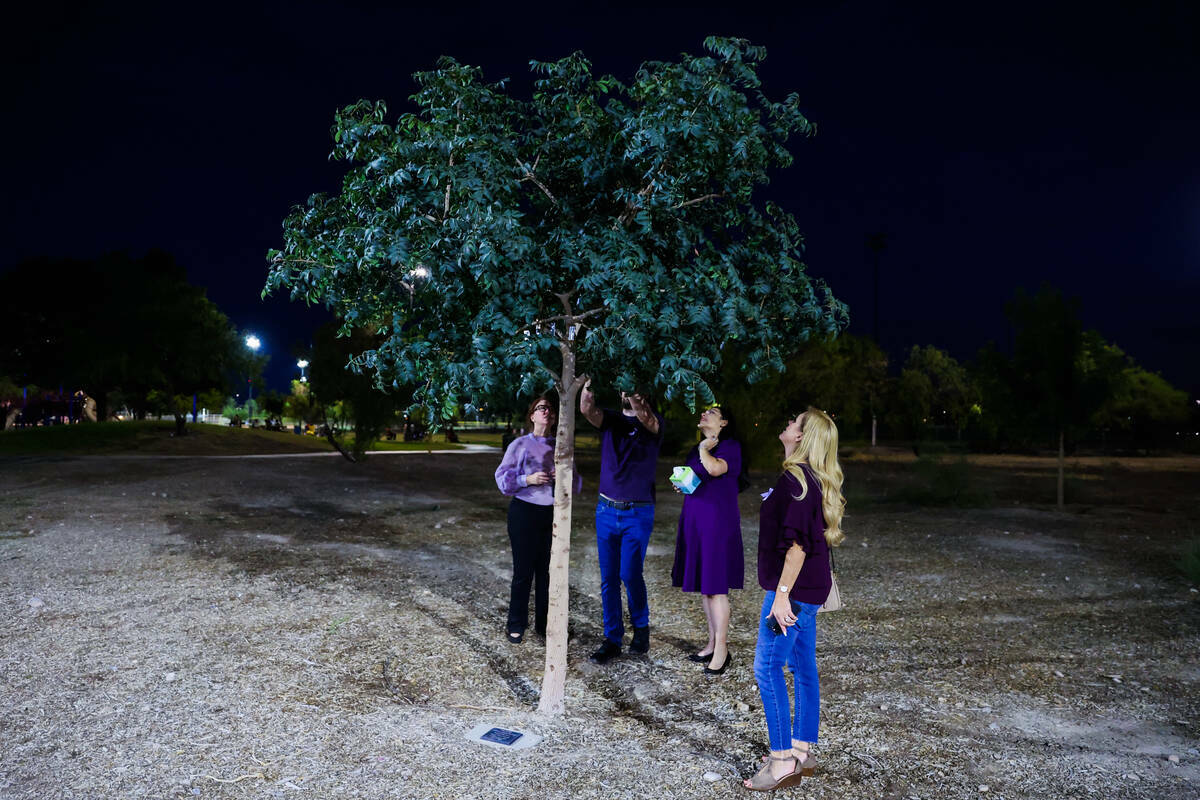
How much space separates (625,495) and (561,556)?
32.9 inches

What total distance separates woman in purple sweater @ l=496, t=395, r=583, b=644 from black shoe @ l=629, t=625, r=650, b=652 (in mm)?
860

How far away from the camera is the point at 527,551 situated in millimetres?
6680

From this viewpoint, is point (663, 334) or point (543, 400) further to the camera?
point (543, 400)

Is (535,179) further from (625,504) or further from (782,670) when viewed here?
(782,670)

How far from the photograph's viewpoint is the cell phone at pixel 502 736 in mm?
4734

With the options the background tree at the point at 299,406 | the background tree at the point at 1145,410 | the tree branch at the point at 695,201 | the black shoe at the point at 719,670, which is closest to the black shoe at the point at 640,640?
the black shoe at the point at 719,670

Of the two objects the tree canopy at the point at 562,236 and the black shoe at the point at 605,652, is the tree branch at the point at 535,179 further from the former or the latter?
the black shoe at the point at 605,652

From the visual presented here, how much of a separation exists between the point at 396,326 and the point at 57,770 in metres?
3.34

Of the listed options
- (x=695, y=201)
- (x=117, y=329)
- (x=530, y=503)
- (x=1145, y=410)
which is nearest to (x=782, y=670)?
(x=530, y=503)

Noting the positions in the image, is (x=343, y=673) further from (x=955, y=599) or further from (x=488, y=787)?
(x=955, y=599)

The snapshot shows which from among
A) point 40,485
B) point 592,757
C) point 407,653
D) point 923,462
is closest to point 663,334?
point 592,757

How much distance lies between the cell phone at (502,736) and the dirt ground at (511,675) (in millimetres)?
165

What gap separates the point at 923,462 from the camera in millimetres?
18391

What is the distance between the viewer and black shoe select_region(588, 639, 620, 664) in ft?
20.6
